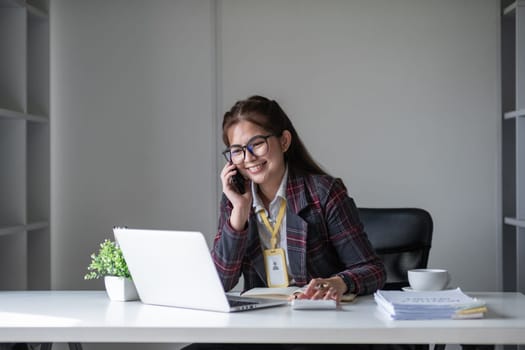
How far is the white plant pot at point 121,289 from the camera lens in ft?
7.61

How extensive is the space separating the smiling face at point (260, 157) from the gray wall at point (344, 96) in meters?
1.67

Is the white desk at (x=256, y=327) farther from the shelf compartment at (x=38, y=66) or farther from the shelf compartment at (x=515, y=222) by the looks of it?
the shelf compartment at (x=38, y=66)

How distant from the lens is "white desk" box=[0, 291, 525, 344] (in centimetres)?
181

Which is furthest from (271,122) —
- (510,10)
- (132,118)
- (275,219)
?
(510,10)

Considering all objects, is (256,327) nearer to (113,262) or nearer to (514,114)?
(113,262)

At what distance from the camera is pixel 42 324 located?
6.31 ft

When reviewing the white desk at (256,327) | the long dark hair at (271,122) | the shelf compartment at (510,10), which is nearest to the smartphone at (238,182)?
the long dark hair at (271,122)

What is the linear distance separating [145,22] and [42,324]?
2.80 meters

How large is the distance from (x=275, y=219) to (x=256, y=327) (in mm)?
862

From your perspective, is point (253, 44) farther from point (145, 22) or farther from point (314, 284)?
point (314, 284)

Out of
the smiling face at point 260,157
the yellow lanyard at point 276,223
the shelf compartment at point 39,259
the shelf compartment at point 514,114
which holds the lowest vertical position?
the shelf compartment at point 39,259

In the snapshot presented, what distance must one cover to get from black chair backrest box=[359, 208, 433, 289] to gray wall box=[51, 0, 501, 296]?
133cm

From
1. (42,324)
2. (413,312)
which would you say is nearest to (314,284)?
(413,312)

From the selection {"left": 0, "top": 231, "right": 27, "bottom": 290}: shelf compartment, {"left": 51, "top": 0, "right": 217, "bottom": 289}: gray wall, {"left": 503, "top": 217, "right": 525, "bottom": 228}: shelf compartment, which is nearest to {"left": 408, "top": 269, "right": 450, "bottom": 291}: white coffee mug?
{"left": 503, "top": 217, "right": 525, "bottom": 228}: shelf compartment
